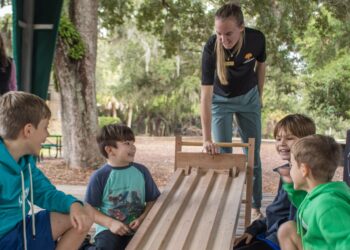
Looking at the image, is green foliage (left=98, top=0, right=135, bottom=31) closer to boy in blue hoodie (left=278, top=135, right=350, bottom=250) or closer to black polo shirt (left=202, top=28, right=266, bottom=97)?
black polo shirt (left=202, top=28, right=266, bottom=97)

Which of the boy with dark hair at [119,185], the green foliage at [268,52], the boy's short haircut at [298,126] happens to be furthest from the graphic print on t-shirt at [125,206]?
the green foliage at [268,52]

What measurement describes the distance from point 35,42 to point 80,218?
6.78 feet

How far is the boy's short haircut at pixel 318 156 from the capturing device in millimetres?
1881

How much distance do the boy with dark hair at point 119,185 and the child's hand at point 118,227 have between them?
0.07 metres

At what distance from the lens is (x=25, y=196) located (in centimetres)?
220

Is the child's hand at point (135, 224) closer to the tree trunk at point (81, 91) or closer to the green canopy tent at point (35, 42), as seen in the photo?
the green canopy tent at point (35, 42)

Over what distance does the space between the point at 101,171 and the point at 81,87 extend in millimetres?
5729

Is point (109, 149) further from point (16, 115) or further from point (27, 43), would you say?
point (27, 43)

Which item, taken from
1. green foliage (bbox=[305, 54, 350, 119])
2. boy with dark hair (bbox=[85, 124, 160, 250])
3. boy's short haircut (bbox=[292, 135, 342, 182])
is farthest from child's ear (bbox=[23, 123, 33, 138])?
green foliage (bbox=[305, 54, 350, 119])

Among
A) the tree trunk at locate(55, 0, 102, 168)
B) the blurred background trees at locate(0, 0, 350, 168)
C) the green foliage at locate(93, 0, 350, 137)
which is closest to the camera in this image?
the tree trunk at locate(55, 0, 102, 168)

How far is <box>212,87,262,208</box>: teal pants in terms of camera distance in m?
3.59

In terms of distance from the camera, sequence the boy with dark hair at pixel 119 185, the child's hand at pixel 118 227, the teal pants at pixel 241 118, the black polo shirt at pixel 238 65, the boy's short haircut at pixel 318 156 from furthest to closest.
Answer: the teal pants at pixel 241 118, the black polo shirt at pixel 238 65, the boy with dark hair at pixel 119 185, the child's hand at pixel 118 227, the boy's short haircut at pixel 318 156

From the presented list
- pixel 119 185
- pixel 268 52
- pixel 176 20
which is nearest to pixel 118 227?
pixel 119 185

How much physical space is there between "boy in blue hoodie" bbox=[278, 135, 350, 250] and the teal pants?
153cm
